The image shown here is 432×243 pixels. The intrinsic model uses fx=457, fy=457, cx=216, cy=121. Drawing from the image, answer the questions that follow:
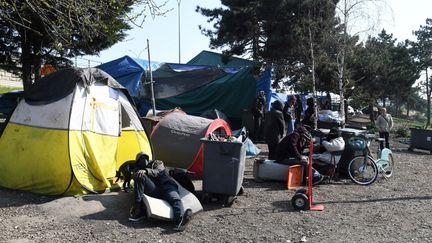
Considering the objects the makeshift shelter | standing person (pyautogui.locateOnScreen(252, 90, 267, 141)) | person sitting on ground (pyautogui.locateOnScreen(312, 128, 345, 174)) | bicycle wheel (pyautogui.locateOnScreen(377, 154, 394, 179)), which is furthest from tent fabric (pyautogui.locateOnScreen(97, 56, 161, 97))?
bicycle wheel (pyautogui.locateOnScreen(377, 154, 394, 179))

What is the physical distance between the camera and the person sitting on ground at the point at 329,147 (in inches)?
349

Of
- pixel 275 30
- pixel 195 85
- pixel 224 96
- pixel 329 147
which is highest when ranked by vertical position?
pixel 275 30

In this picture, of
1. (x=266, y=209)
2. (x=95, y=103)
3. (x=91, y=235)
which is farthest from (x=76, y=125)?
(x=266, y=209)

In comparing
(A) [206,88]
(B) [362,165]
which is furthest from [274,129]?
(A) [206,88]

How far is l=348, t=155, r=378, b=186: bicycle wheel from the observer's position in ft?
29.5

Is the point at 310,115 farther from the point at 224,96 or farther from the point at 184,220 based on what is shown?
the point at 184,220

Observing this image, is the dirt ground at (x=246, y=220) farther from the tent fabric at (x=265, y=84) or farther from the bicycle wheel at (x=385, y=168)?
the tent fabric at (x=265, y=84)

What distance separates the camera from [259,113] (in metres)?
15.2

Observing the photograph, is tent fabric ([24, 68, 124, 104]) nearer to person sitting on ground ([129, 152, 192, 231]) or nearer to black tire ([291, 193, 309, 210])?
person sitting on ground ([129, 152, 192, 231])

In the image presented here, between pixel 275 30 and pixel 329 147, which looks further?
pixel 275 30

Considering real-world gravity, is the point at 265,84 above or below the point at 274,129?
above

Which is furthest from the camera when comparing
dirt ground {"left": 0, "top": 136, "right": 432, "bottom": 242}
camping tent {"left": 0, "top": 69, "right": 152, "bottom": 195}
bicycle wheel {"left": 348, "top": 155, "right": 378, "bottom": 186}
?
bicycle wheel {"left": 348, "top": 155, "right": 378, "bottom": 186}

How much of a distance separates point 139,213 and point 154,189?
1.31ft

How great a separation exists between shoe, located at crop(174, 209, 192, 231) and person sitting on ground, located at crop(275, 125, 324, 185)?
316 centimetres
